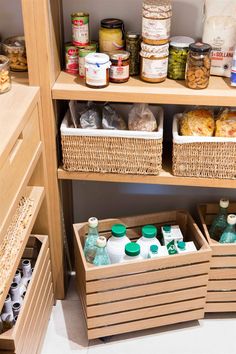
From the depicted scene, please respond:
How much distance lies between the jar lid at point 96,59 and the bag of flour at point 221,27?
0.32 metres

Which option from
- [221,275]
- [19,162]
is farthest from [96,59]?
[221,275]

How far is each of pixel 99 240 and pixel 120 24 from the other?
69 cm

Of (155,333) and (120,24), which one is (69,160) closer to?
(120,24)

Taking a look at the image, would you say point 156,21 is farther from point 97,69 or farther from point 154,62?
point 97,69

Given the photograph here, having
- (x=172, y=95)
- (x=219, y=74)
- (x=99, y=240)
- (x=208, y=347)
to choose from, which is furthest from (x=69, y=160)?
(x=208, y=347)

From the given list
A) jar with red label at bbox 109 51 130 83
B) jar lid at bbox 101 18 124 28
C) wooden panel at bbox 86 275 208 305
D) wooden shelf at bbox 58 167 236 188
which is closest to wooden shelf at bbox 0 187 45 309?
wooden shelf at bbox 58 167 236 188

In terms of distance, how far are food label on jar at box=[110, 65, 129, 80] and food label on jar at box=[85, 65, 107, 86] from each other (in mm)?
50

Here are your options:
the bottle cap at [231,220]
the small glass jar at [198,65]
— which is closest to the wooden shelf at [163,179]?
the bottle cap at [231,220]

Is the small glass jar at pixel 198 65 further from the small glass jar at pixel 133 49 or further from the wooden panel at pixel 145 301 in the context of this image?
the wooden panel at pixel 145 301

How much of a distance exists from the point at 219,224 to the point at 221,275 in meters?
0.19

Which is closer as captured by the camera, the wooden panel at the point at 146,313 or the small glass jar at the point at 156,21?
the small glass jar at the point at 156,21

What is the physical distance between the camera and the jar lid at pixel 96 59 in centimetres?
142

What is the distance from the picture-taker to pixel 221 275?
172cm

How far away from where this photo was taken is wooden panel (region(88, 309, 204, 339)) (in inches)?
66.0
